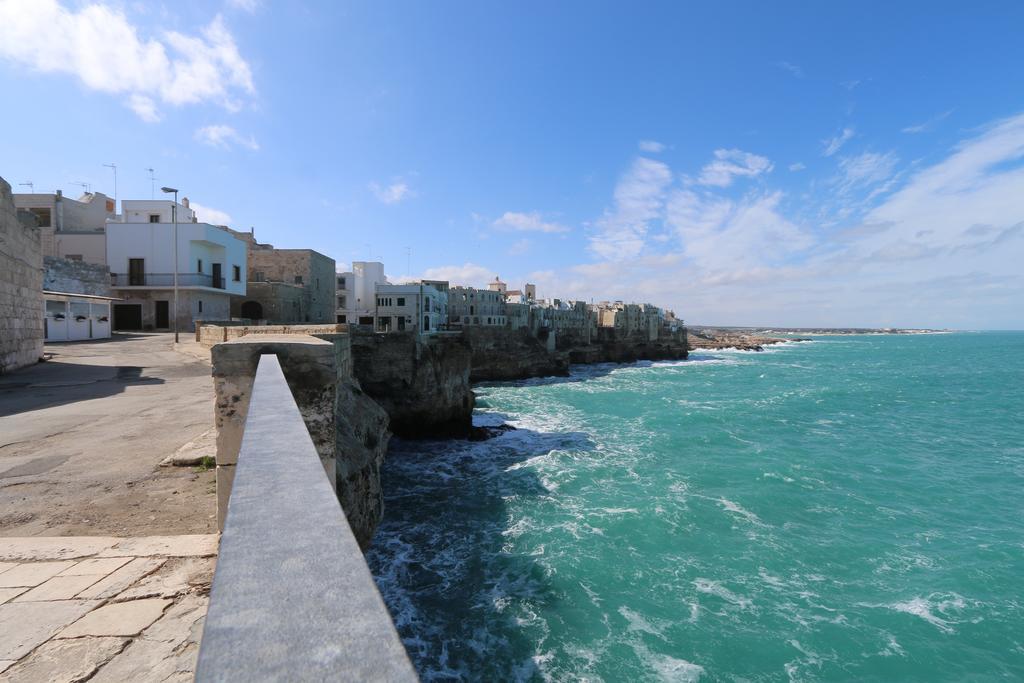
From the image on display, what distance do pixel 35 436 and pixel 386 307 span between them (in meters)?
38.6

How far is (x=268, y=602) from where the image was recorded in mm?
919

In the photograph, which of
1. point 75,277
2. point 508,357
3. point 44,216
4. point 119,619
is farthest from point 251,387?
point 508,357

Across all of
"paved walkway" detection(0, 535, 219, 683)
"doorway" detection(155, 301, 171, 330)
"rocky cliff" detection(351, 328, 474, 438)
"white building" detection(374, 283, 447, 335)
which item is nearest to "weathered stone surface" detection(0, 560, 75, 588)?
"paved walkway" detection(0, 535, 219, 683)

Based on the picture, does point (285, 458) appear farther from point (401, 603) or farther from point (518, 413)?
point (518, 413)

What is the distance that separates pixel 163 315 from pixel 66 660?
3440 centimetres

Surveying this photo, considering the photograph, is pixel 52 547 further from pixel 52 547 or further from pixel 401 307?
pixel 401 307

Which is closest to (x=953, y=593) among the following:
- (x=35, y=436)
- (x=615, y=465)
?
(x=615, y=465)

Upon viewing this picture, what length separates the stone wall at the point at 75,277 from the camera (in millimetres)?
23594

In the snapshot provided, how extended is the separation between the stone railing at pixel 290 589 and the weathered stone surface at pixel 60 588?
2112 millimetres

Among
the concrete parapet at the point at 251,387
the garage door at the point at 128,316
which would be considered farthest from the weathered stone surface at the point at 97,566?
the garage door at the point at 128,316

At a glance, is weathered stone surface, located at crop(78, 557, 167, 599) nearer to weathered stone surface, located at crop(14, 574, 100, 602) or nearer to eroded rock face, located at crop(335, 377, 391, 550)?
weathered stone surface, located at crop(14, 574, 100, 602)

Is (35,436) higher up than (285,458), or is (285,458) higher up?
(285,458)

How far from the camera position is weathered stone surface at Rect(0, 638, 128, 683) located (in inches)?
87.7

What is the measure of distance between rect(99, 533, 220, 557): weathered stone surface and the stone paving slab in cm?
12
